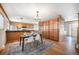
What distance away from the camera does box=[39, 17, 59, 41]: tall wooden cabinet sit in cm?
213

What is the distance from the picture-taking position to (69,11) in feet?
6.80

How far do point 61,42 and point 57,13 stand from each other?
634 mm

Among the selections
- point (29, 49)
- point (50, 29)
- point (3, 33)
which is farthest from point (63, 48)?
point (3, 33)

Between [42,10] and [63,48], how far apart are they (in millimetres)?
940

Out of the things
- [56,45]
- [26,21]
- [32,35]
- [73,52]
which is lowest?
[73,52]

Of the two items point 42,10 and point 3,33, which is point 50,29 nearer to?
point 42,10

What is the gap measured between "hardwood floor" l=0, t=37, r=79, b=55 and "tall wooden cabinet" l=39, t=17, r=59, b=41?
0.14m

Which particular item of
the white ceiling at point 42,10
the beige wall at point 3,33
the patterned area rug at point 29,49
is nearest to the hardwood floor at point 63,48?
the patterned area rug at point 29,49

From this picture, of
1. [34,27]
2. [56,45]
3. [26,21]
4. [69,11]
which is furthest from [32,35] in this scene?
[69,11]

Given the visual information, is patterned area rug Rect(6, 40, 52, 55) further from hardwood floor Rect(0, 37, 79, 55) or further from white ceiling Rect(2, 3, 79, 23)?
white ceiling Rect(2, 3, 79, 23)

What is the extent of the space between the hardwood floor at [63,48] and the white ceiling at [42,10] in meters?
0.48

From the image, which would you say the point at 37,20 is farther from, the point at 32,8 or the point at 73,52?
the point at 73,52

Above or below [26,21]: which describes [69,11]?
above

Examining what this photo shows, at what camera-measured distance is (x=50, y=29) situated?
2172 millimetres
